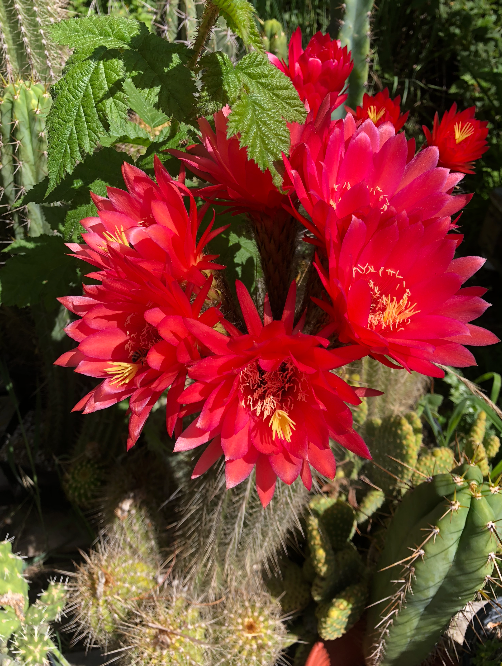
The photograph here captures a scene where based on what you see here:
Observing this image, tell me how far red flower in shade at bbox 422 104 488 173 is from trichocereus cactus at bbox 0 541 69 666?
1.07 meters

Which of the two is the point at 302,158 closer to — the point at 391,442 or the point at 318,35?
the point at 318,35

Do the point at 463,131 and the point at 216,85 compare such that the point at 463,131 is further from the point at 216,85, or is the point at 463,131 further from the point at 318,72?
the point at 216,85

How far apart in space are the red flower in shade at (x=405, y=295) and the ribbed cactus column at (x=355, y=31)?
42.9 inches

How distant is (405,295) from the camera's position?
51cm

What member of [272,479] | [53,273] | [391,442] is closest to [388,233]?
[272,479]

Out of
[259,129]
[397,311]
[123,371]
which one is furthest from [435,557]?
[259,129]

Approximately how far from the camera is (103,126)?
0.60 m

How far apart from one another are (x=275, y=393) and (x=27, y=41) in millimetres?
1107

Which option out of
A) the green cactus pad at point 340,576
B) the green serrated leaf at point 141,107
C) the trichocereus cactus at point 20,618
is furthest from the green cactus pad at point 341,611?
the green serrated leaf at point 141,107

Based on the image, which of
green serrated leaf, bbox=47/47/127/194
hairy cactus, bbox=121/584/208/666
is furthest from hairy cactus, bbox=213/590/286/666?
green serrated leaf, bbox=47/47/127/194

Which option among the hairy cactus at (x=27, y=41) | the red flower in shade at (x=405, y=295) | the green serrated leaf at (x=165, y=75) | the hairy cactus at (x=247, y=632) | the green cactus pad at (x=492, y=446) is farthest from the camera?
the green cactus pad at (x=492, y=446)

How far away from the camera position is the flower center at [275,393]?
1.67ft

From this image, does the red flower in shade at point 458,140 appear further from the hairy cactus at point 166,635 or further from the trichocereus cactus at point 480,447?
the hairy cactus at point 166,635

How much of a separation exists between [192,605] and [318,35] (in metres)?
1.12
